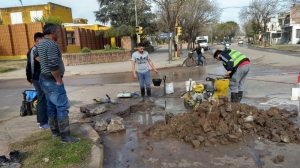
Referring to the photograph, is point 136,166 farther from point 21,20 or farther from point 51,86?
point 21,20

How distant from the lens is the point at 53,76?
3854mm

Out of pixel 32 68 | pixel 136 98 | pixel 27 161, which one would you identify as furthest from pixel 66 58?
pixel 27 161

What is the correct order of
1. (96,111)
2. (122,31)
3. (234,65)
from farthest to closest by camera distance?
1. (122,31)
2. (96,111)
3. (234,65)

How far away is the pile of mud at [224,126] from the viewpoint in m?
4.40

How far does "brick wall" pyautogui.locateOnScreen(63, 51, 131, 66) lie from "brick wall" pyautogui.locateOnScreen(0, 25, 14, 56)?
378 inches

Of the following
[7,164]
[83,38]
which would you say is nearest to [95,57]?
[83,38]

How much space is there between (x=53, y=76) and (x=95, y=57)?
1985 cm

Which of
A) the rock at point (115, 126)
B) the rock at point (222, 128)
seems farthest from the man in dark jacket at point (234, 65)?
the rock at point (115, 126)

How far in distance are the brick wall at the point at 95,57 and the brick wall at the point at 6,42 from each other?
9589 mm

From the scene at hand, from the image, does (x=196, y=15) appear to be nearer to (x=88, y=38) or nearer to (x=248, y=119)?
(x=88, y=38)

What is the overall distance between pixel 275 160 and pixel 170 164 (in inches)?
59.6

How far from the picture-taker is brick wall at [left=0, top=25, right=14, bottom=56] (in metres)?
27.2

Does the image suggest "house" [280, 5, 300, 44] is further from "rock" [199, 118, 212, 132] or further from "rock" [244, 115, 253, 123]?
"rock" [199, 118, 212, 132]

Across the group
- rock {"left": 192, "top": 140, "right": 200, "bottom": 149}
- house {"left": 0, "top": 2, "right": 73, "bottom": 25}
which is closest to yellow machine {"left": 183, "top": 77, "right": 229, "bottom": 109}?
rock {"left": 192, "top": 140, "right": 200, "bottom": 149}
